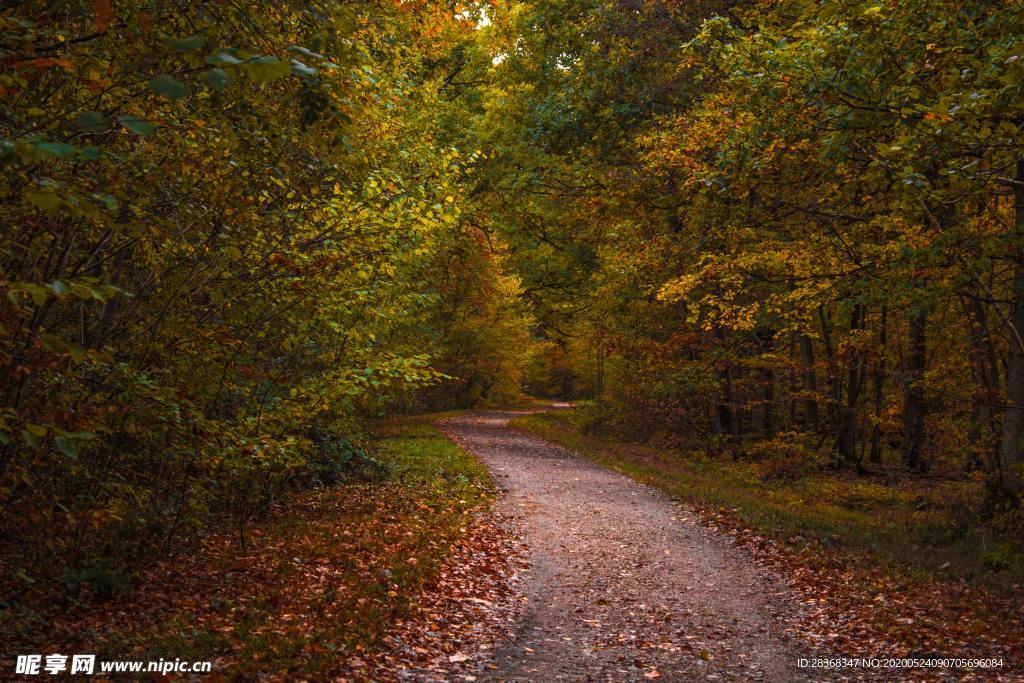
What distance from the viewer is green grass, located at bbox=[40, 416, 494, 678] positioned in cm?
576

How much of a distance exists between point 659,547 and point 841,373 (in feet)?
39.9

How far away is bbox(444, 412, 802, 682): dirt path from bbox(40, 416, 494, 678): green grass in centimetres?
136

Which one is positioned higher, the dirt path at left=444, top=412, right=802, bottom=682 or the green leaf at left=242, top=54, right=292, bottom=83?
the green leaf at left=242, top=54, right=292, bottom=83

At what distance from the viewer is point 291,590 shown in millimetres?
7441

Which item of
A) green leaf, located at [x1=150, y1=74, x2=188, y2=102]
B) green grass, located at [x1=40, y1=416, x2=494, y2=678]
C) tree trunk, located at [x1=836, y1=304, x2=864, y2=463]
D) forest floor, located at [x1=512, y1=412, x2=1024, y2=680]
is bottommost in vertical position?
forest floor, located at [x1=512, y1=412, x2=1024, y2=680]

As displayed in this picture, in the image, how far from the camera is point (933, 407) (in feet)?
77.6

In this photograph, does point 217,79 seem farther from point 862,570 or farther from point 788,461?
point 788,461

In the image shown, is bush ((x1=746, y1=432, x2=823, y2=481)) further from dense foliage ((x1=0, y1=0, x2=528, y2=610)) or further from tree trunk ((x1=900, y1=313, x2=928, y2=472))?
dense foliage ((x1=0, y1=0, x2=528, y2=610))

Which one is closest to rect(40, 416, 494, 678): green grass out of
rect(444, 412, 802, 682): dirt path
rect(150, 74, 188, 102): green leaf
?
rect(444, 412, 802, 682): dirt path

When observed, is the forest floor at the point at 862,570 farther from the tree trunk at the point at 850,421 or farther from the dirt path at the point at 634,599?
the tree trunk at the point at 850,421

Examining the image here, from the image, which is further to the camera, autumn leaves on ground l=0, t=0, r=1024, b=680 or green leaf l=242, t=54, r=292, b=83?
autumn leaves on ground l=0, t=0, r=1024, b=680

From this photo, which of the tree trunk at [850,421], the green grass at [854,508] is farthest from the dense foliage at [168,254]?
the tree trunk at [850,421]

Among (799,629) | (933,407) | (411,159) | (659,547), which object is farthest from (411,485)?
(933,407)

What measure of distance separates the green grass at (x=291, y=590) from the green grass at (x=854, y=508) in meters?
5.22
